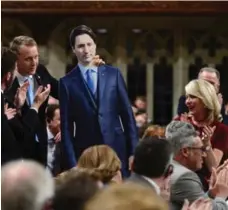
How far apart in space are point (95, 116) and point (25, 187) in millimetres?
1259

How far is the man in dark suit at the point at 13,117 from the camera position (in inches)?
122

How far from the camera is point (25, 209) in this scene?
2.35 m

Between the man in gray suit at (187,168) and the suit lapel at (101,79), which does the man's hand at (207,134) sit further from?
the suit lapel at (101,79)

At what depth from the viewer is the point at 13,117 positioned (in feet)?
10.6

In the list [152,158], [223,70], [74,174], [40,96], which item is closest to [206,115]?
[40,96]

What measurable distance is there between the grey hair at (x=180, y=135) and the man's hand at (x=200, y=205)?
43cm

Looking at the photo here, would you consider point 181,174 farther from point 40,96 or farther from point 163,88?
point 163,88

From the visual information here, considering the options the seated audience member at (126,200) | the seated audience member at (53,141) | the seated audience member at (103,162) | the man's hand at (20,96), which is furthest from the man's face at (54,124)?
the seated audience member at (126,200)

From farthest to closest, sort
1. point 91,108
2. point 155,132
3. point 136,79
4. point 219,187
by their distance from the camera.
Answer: point 136,79 → point 155,132 → point 91,108 → point 219,187

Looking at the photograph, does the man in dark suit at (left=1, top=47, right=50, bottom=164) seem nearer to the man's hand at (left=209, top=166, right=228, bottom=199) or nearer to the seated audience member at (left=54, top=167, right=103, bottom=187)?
the seated audience member at (left=54, top=167, right=103, bottom=187)

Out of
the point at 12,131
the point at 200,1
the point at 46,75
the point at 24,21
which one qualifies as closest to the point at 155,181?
the point at 12,131

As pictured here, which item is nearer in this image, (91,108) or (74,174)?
(74,174)

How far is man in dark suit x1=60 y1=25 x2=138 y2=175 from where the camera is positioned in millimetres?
3615

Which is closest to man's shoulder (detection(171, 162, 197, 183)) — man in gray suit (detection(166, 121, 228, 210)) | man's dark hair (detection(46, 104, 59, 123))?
man in gray suit (detection(166, 121, 228, 210))
